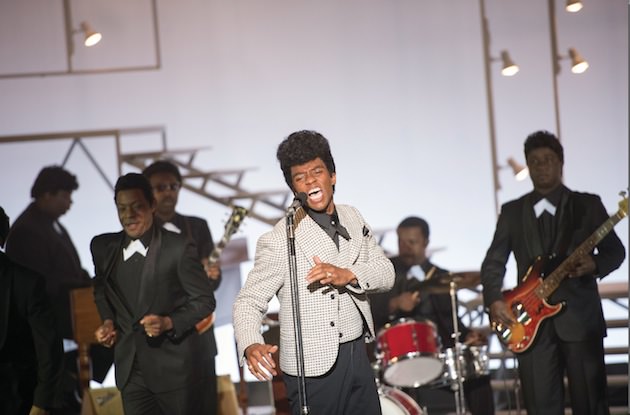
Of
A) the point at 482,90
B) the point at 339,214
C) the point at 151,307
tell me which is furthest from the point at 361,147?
the point at 339,214

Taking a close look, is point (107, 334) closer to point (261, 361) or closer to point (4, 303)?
point (4, 303)

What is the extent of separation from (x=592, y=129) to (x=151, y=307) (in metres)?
4.24

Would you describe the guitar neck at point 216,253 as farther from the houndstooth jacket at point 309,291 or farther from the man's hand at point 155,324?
the houndstooth jacket at point 309,291

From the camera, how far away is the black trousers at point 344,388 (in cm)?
385

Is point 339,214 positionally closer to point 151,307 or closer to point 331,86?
point 151,307

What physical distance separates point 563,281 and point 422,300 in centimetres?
139

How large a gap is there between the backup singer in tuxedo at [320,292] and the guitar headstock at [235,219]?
2250mm

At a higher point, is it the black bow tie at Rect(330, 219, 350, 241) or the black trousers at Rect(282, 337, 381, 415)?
the black bow tie at Rect(330, 219, 350, 241)

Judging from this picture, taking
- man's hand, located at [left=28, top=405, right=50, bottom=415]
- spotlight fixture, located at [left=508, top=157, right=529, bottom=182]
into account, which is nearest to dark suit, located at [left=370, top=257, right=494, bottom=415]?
spotlight fixture, located at [left=508, top=157, right=529, bottom=182]

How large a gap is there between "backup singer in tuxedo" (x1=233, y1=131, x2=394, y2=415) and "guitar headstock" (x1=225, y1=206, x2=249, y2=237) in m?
2.25

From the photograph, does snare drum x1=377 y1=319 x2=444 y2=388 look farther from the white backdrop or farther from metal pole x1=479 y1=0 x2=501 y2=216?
metal pole x1=479 y1=0 x2=501 y2=216

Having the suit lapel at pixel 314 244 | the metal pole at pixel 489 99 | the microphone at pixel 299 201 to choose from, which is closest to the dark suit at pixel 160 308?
the suit lapel at pixel 314 244

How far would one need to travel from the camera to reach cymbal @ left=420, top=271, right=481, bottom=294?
20.1 ft

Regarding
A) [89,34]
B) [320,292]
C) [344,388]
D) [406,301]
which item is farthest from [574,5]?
[344,388]
